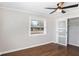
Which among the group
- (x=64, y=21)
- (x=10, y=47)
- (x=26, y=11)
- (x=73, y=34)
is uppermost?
(x=26, y=11)

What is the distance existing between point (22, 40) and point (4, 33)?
2.98ft

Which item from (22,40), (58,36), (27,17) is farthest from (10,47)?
(58,36)

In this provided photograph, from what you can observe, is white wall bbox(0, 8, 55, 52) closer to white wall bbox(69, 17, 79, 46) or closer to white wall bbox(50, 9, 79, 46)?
white wall bbox(50, 9, 79, 46)

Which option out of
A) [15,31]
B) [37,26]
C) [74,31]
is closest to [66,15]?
[74,31]

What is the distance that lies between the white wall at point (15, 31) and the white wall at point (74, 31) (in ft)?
6.79

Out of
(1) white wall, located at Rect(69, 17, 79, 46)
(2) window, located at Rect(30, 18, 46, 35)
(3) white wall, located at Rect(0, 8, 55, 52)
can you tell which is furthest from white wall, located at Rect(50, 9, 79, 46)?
(3) white wall, located at Rect(0, 8, 55, 52)

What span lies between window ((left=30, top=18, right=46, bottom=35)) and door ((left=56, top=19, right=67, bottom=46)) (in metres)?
0.98

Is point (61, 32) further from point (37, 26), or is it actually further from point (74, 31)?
point (37, 26)

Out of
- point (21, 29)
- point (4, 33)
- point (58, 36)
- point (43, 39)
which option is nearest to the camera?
point (4, 33)

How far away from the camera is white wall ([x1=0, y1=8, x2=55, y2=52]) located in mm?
3256

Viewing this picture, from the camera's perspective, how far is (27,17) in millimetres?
4012

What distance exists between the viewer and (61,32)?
5.08m

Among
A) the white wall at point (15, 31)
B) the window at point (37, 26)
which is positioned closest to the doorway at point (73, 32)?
the window at point (37, 26)

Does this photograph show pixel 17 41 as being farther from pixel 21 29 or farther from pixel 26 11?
pixel 26 11
